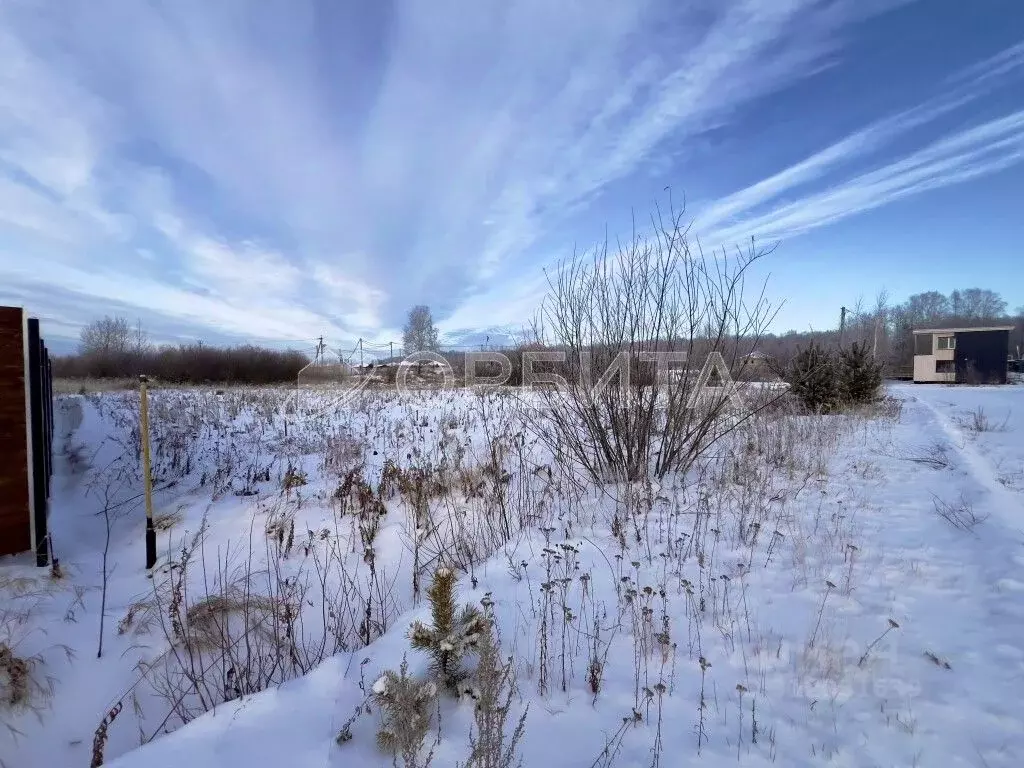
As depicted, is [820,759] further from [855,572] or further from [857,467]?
[857,467]

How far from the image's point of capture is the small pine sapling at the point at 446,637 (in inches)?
72.5

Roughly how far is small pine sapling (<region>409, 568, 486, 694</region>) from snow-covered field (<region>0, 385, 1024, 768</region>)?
0.13 metres

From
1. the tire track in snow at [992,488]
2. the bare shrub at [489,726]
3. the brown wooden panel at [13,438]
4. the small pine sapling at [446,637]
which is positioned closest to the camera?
the bare shrub at [489,726]

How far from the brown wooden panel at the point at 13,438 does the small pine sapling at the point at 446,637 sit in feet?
11.3

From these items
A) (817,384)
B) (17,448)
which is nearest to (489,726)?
(17,448)

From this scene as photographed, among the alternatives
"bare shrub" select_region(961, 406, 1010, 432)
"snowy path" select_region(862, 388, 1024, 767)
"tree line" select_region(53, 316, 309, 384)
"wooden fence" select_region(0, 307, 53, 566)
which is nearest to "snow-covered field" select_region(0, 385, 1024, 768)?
"snowy path" select_region(862, 388, 1024, 767)

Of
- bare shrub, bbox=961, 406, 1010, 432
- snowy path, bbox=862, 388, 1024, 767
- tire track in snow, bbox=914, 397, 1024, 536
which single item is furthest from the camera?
bare shrub, bbox=961, 406, 1010, 432

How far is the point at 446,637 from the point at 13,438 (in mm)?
3652

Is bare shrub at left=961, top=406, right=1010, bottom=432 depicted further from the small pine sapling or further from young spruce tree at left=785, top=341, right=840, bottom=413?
the small pine sapling

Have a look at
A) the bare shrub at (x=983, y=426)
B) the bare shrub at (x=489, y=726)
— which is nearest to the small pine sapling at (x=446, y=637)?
the bare shrub at (x=489, y=726)

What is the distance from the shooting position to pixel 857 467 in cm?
531

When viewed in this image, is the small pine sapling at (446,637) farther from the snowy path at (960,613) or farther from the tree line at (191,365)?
the tree line at (191,365)

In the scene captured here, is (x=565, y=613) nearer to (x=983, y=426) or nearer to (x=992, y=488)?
(x=992, y=488)

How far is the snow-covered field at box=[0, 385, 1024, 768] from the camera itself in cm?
172
